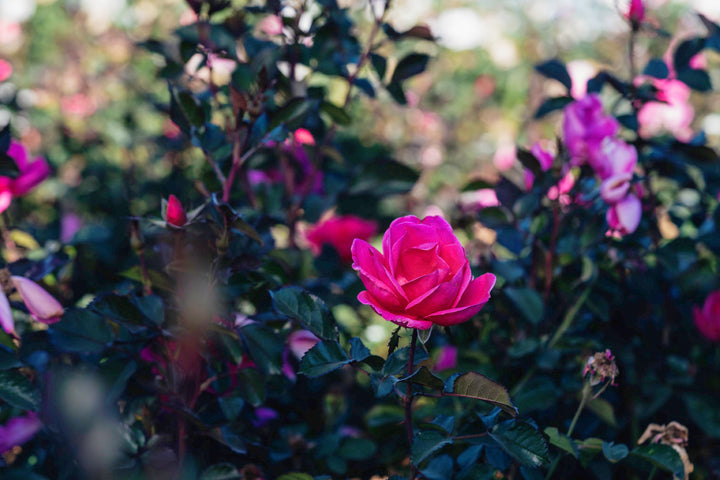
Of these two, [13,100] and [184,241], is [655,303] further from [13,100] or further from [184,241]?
[13,100]

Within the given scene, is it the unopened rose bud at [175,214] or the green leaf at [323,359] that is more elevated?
the unopened rose bud at [175,214]

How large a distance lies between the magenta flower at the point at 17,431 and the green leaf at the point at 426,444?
530mm

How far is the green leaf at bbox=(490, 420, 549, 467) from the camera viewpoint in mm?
634

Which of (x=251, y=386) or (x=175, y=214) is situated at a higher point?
(x=175, y=214)

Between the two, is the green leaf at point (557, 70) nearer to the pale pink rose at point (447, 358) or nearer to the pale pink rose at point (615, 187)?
the pale pink rose at point (615, 187)

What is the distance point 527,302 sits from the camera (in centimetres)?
97

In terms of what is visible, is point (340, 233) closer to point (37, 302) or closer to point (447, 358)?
point (447, 358)

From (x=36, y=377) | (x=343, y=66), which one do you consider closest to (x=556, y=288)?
(x=343, y=66)

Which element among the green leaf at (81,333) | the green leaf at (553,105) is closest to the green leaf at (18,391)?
the green leaf at (81,333)

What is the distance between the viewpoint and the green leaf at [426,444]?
628 millimetres

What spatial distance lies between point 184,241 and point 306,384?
0.39 meters

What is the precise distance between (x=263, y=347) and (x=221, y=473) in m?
0.17

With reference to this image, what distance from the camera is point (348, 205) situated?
6.23ft

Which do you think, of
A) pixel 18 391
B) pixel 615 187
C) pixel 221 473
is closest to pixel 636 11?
pixel 615 187
